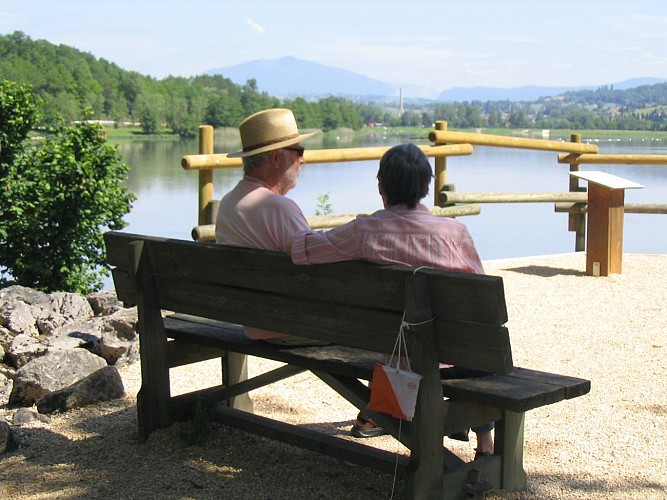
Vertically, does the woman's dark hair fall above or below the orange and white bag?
above

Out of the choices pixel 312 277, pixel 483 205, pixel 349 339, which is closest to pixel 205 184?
pixel 312 277

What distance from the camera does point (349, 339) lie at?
308cm

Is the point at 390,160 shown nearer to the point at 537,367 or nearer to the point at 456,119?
the point at 537,367

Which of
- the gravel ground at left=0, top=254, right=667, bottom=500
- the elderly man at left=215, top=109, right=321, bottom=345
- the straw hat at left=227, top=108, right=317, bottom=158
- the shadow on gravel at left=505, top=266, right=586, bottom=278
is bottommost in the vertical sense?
the gravel ground at left=0, top=254, right=667, bottom=500

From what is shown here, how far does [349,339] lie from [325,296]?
158mm

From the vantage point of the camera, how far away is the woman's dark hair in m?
3.01

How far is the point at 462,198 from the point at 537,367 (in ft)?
13.8

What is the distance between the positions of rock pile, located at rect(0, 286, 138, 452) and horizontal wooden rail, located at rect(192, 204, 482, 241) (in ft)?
2.48

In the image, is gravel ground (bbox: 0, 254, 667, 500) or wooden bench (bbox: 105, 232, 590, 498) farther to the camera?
gravel ground (bbox: 0, 254, 667, 500)

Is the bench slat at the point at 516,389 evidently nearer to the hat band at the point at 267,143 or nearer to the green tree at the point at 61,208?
the hat band at the point at 267,143

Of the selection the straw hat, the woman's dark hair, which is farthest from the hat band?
the woman's dark hair

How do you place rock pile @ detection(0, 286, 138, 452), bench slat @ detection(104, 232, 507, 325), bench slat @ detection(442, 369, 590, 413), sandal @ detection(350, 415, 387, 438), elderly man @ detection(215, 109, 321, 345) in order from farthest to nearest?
rock pile @ detection(0, 286, 138, 452)
sandal @ detection(350, 415, 387, 438)
elderly man @ detection(215, 109, 321, 345)
bench slat @ detection(442, 369, 590, 413)
bench slat @ detection(104, 232, 507, 325)

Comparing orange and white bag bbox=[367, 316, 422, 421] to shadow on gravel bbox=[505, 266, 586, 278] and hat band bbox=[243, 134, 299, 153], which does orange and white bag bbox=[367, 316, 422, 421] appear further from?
shadow on gravel bbox=[505, 266, 586, 278]

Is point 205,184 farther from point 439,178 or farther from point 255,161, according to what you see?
point 255,161
